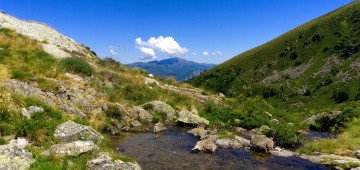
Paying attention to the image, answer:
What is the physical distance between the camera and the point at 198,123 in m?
31.5

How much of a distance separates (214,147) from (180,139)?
13.6 ft

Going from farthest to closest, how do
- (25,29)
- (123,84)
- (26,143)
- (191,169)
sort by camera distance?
(25,29), (123,84), (191,169), (26,143)

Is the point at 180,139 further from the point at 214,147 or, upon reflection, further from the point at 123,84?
the point at 123,84

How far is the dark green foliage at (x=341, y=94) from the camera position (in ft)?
277

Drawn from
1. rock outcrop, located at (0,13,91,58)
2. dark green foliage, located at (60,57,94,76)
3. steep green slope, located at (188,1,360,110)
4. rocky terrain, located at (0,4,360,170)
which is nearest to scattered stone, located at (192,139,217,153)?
rocky terrain, located at (0,4,360,170)

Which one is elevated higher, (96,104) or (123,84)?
(123,84)

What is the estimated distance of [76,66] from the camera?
1538 inches

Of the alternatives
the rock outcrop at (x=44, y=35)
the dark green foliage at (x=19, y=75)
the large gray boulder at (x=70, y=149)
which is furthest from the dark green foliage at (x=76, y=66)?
the large gray boulder at (x=70, y=149)

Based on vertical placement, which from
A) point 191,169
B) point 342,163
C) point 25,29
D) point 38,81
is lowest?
point 191,169

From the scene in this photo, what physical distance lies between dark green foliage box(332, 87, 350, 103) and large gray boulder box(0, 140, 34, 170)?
283 ft

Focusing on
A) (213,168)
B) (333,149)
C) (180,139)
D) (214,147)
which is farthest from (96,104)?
(333,149)

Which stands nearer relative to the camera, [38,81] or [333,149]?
[333,149]

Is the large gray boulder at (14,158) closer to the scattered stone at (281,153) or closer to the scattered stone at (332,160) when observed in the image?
the scattered stone at (281,153)

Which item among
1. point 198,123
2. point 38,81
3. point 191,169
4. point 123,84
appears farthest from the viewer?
point 123,84
